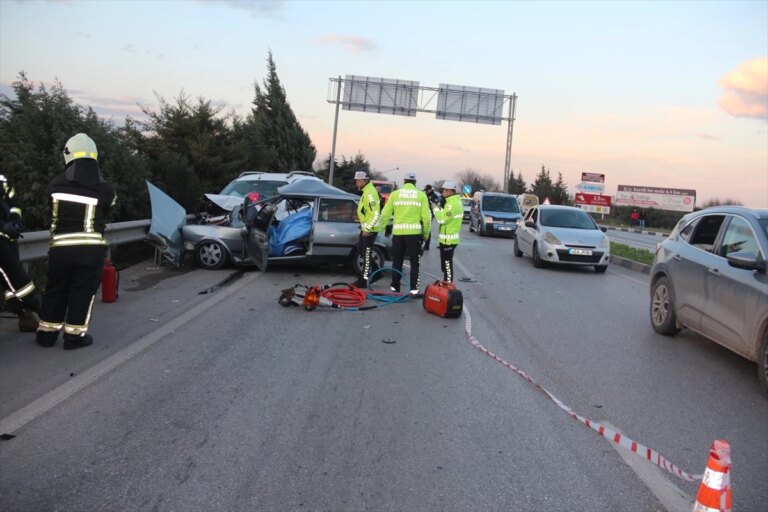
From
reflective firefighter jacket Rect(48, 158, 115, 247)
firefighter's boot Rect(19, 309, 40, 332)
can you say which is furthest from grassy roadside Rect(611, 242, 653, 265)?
firefighter's boot Rect(19, 309, 40, 332)

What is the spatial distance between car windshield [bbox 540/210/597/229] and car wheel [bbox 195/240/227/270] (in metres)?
8.29

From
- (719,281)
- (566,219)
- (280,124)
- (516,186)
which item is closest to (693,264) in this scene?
(719,281)

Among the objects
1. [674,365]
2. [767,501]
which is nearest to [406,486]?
[767,501]

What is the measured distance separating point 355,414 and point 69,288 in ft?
10.9

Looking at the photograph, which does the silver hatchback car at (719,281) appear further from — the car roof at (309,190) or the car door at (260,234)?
the car door at (260,234)

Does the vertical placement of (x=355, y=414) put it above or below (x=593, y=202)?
below

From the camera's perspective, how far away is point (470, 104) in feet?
124

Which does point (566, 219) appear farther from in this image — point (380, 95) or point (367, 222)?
point (380, 95)

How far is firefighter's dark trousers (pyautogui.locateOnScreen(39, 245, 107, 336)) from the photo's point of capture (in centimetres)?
623

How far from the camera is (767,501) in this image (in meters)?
3.74

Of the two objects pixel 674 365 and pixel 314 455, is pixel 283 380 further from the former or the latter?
pixel 674 365

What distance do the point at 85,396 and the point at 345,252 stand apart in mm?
6935

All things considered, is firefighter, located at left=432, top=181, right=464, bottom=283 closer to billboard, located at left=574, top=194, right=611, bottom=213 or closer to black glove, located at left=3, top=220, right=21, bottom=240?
black glove, located at left=3, top=220, right=21, bottom=240

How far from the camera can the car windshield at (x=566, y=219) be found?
53.9ft
